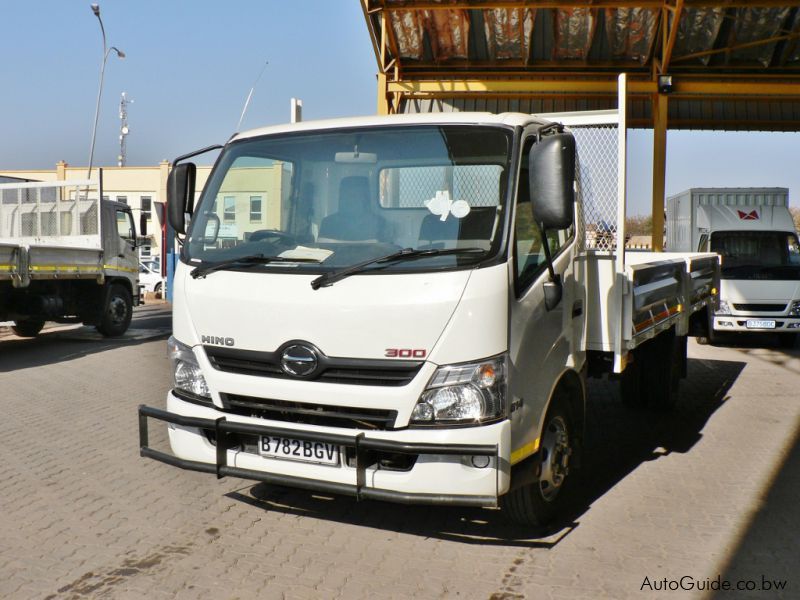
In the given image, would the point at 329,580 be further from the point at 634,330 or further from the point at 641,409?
the point at 641,409

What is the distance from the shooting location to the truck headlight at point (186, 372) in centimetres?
438

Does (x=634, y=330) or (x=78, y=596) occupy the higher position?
(x=634, y=330)

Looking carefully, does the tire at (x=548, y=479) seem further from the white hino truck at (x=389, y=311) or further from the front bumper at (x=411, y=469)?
the front bumper at (x=411, y=469)

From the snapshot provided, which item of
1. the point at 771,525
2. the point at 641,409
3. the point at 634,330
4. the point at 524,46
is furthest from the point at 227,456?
the point at 524,46

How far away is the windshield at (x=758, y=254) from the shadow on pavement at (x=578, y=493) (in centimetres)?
537

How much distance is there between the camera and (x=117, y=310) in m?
15.3

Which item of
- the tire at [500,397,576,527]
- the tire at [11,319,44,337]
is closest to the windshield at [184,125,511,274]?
the tire at [500,397,576,527]

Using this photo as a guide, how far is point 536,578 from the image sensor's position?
4.02 m

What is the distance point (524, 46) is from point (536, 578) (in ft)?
49.5

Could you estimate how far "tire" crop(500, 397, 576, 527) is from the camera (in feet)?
14.6

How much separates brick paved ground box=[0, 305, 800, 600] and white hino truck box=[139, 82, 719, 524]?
0.43 meters

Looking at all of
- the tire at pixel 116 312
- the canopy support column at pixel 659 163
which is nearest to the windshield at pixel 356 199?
the tire at pixel 116 312

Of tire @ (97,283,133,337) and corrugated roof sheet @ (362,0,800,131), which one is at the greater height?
corrugated roof sheet @ (362,0,800,131)
